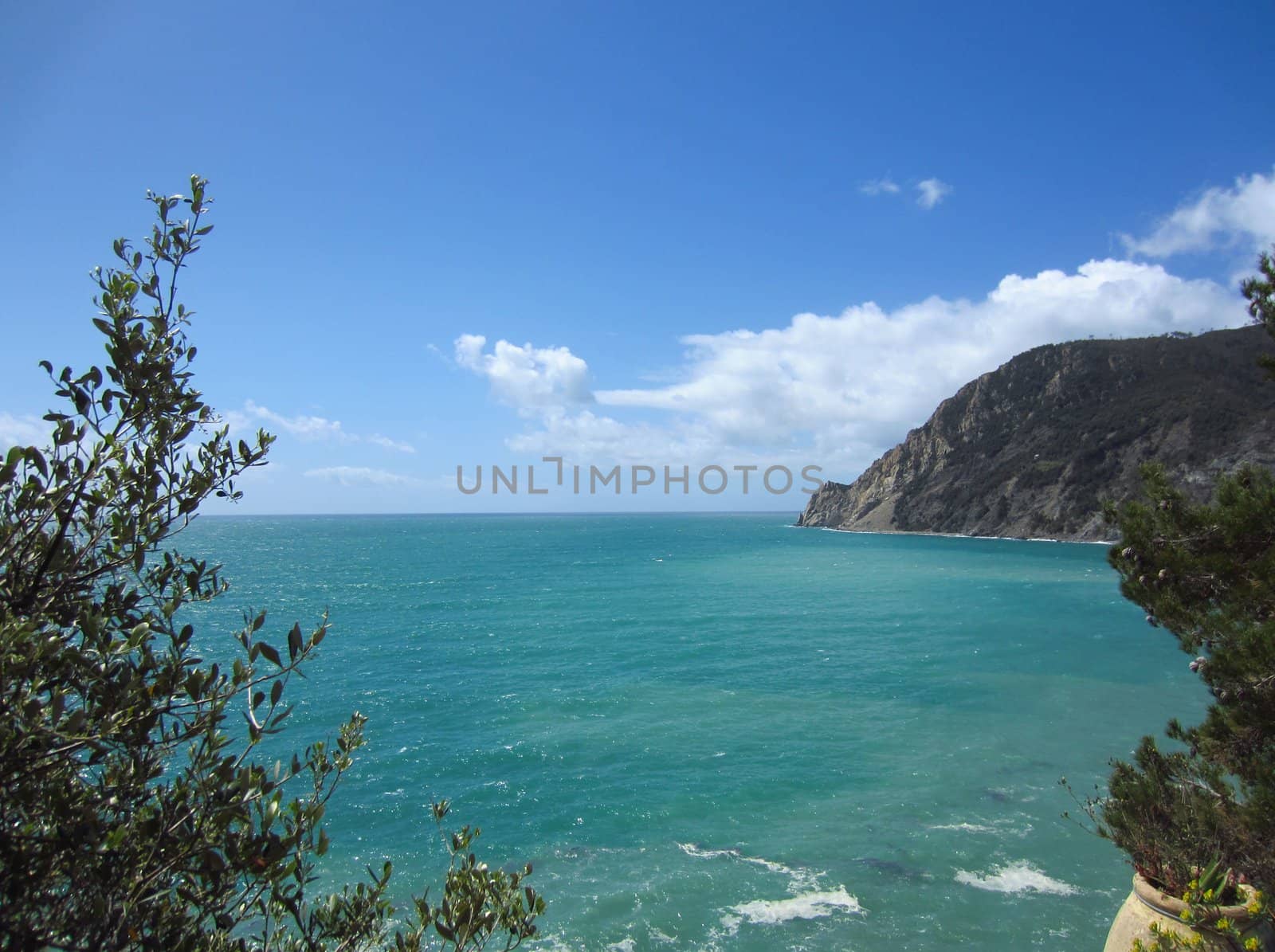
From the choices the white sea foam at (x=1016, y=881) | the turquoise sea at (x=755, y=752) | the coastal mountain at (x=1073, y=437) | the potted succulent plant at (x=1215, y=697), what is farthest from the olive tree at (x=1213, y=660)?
the coastal mountain at (x=1073, y=437)

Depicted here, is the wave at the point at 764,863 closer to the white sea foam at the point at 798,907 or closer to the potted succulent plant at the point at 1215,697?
the white sea foam at the point at 798,907

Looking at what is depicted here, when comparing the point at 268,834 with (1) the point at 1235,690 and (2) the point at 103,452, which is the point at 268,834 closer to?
(2) the point at 103,452

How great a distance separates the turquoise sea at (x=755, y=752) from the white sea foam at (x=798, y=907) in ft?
0.19

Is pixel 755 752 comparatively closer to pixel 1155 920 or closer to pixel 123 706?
pixel 1155 920

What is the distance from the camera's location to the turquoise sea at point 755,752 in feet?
44.1

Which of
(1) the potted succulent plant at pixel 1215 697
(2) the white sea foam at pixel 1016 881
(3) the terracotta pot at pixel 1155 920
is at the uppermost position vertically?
(1) the potted succulent plant at pixel 1215 697

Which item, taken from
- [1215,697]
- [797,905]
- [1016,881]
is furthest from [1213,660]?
[797,905]

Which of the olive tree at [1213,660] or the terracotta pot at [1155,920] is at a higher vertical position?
the olive tree at [1213,660]

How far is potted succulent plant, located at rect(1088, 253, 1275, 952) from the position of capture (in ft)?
24.4

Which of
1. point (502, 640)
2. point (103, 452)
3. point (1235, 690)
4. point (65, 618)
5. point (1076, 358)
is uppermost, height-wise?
point (1076, 358)

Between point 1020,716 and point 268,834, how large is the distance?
90.6 ft

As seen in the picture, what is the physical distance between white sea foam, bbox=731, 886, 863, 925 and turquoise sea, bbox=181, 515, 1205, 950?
0.06 metres

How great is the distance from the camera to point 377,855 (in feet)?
50.4

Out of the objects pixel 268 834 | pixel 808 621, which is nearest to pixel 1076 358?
pixel 808 621
